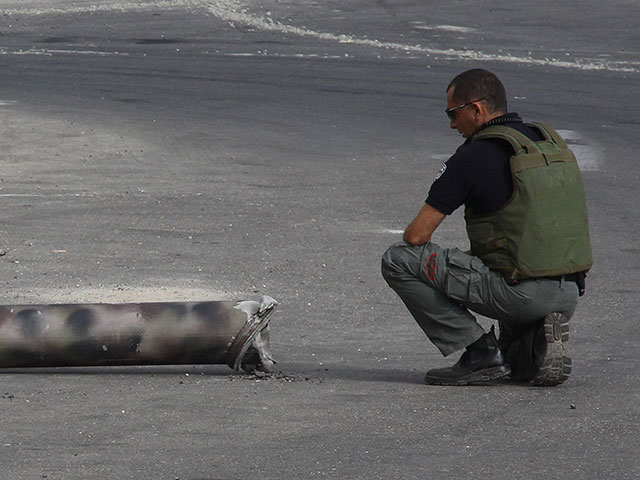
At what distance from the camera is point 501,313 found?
581 cm

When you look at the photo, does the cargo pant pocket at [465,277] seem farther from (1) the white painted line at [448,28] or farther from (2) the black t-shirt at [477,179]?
(1) the white painted line at [448,28]

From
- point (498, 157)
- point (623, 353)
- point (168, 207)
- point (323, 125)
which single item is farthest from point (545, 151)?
point (323, 125)

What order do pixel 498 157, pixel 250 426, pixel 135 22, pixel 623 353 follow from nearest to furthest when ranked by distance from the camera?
pixel 250 426, pixel 498 157, pixel 623 353, pixel 135 22

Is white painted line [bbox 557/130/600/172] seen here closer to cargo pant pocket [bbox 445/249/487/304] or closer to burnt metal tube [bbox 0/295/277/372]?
cargo pant pocket [bbox 445/249/487/304]

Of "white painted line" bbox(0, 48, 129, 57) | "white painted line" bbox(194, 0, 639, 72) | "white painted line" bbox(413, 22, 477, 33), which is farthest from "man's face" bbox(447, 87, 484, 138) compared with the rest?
"white painted line" bbox(413, 22, 477, 33)

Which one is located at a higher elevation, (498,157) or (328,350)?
(498,157)

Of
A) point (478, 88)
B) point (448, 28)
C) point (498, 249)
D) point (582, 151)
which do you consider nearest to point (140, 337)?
point (498, 249)

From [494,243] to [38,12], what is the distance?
21975 millimetres

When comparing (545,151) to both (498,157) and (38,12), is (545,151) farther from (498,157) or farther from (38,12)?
(38,12)

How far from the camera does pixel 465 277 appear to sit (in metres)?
5.77

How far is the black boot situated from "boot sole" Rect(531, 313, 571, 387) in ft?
0.73

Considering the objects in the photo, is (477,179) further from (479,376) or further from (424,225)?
(479,376)

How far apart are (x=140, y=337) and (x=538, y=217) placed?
1.81m

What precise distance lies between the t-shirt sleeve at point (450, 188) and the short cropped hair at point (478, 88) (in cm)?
27
